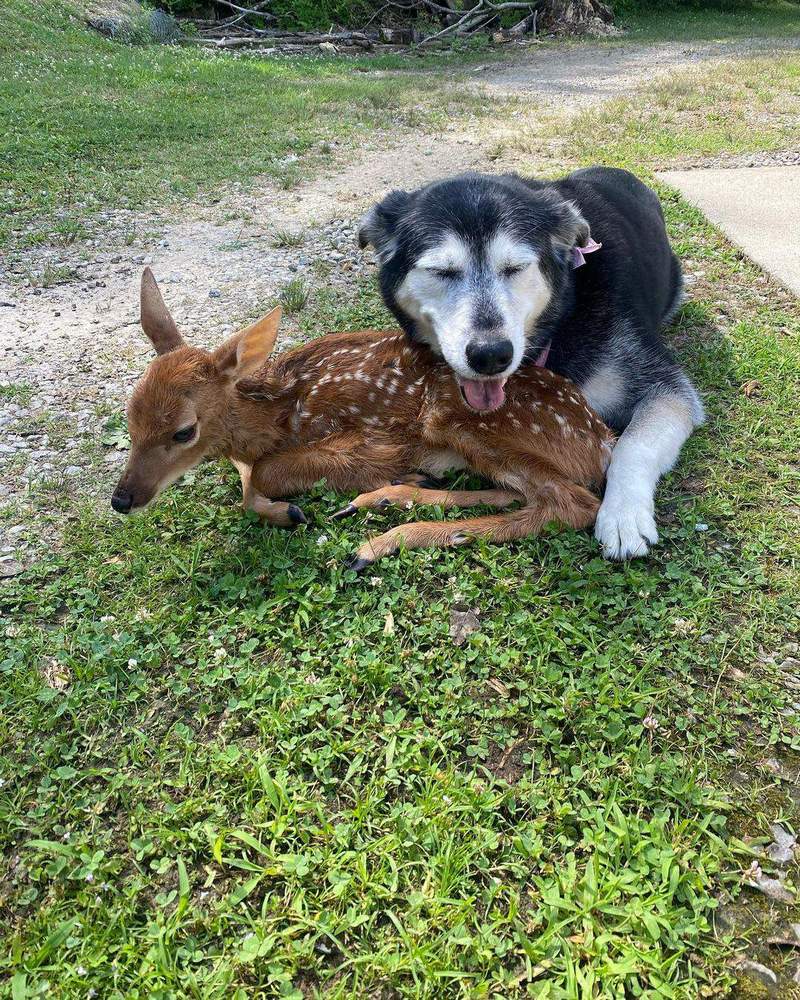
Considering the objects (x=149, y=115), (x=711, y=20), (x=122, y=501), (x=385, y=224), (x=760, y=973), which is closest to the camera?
(x=760, y=973)

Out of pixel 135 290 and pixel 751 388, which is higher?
pixel 135 290

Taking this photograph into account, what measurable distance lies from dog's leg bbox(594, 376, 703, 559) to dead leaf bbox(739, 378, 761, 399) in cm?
49

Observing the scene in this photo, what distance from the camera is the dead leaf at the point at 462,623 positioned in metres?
2.82

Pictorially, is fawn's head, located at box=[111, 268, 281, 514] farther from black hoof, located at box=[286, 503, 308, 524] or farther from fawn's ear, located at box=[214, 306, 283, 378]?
black hoof, located at box=[286, 503, 308, 524]

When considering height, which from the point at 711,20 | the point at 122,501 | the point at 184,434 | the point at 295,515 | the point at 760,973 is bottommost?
the point at 760,973

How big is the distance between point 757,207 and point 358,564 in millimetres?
5586

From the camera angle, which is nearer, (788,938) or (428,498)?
(788,938)

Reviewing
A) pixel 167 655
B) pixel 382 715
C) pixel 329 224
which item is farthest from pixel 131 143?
pixel 382 715

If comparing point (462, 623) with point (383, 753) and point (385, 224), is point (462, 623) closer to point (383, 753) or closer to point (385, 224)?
point (383, 753)

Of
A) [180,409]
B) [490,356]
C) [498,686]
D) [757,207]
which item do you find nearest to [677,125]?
[757,207]

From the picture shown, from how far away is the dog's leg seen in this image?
10.2 feet

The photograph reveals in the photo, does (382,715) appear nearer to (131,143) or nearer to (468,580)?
(468,580)

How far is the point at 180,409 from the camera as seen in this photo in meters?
3.14

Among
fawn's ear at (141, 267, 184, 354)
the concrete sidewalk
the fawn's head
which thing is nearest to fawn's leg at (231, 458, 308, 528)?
the fawn's head
